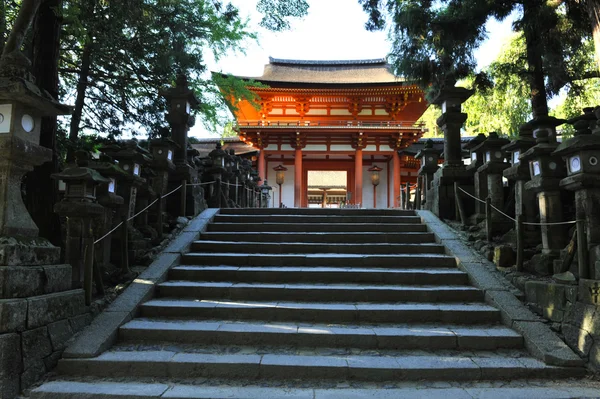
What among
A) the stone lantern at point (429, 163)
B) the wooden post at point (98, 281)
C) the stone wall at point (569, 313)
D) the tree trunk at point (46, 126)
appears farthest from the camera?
the stone lantern at point (429, 163)

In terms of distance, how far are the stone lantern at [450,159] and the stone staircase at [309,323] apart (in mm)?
1069

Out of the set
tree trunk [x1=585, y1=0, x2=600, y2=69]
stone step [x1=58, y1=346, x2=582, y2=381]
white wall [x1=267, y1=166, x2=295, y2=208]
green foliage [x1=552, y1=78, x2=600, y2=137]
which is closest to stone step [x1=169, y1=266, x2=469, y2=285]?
stone step [x1=58, y1=346, x2=582, y2=381]

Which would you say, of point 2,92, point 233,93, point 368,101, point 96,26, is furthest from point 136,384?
point 368,101

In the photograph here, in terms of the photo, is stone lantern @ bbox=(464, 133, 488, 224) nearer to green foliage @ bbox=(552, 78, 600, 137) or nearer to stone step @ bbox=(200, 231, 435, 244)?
stone step @ bbox=(200, 231, 435, 244)

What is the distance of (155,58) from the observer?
7.78 m

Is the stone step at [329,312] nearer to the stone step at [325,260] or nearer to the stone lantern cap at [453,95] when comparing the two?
the stone step at [325,260]

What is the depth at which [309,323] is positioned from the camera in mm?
4348

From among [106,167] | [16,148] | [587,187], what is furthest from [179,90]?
[587,187]

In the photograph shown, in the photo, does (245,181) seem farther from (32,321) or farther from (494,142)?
(32,321)

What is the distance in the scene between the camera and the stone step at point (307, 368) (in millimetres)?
3445

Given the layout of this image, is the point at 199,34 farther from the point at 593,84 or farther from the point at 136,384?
the point at 593,84

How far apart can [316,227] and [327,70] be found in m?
19.1

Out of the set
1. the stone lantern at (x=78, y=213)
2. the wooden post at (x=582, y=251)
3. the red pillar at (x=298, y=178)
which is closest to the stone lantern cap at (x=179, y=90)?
the stone lantern at (x=78, y=213)

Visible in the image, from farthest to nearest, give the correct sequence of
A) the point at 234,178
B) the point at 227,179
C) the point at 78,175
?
the point at 234,178, the point at 227,179, the point at 78,175
